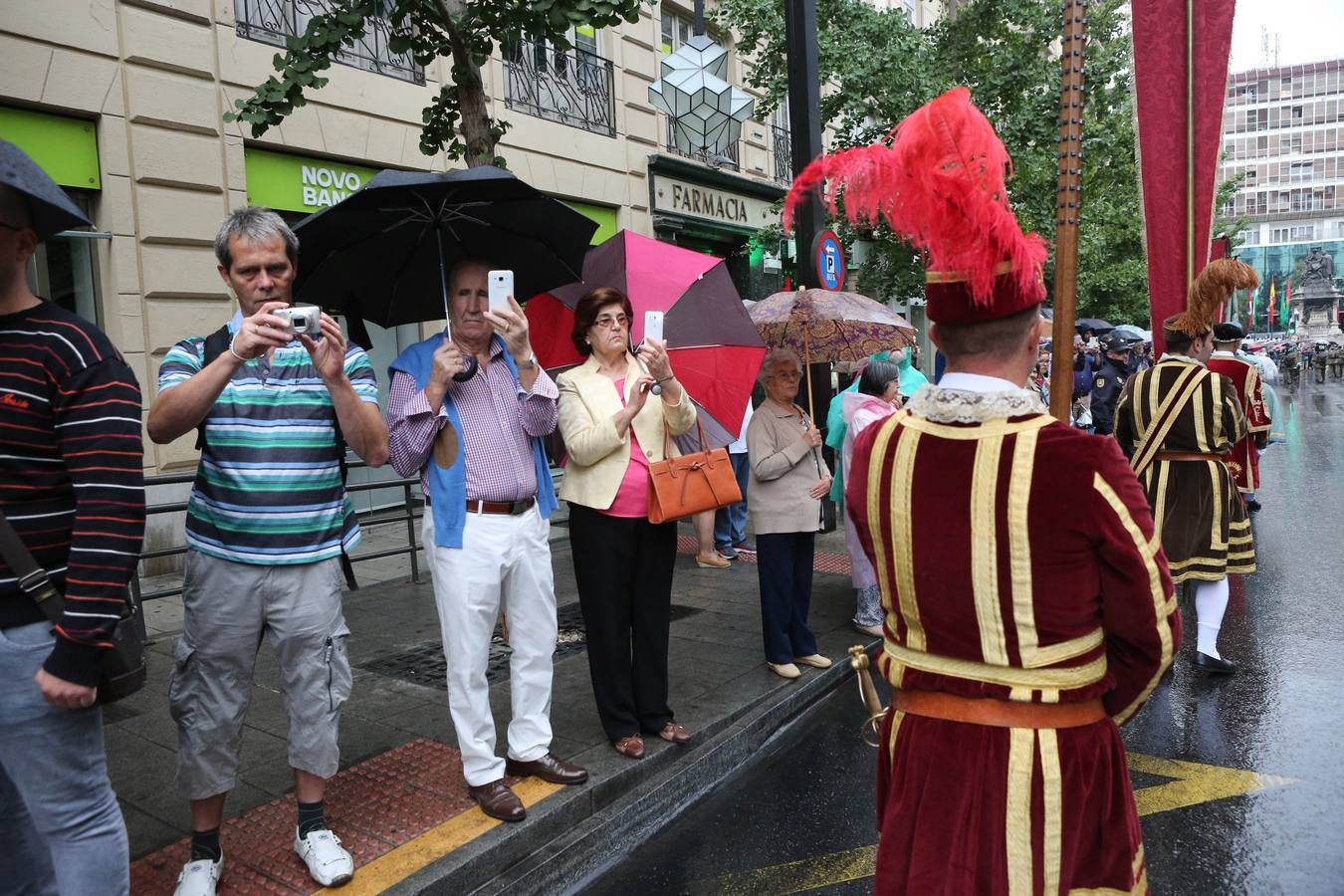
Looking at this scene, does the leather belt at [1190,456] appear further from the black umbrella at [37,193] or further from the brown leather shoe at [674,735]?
the black umbrella at [37,193]

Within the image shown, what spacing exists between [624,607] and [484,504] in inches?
36.8

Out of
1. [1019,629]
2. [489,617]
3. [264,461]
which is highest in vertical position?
[264,461]

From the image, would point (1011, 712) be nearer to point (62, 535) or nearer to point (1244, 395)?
point (62, 535)

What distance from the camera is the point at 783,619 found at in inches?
209

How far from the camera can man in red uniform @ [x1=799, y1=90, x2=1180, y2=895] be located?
1.87 meters

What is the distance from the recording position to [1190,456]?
546 centimetres

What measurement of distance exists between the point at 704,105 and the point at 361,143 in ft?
11.8

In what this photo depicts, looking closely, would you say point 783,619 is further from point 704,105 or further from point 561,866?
point 704,105

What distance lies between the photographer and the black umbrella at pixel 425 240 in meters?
3.49

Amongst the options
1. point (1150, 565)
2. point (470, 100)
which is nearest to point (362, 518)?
point (470, 100)

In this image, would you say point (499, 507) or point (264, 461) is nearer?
point (264, 461)

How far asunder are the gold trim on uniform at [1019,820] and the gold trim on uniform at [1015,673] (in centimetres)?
11

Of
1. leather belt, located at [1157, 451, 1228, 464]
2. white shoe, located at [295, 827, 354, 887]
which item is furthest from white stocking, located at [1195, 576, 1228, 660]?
white shoe, located at [295, 827, 354, 887]

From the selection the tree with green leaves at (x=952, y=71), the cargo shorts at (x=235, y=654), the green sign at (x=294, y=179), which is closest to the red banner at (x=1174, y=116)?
the cargo shorts at (x=235, y=654)
